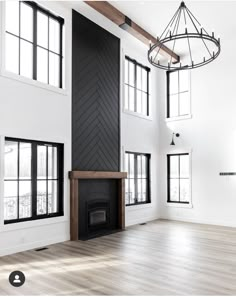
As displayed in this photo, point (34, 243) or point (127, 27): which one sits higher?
point (127, 27)

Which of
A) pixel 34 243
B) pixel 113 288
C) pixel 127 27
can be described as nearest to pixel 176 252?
pixel 113 288

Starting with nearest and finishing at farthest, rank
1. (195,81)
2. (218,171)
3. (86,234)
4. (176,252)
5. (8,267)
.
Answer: (8,267) → (176,252) → (86,234) → (218,171) → (195,81)

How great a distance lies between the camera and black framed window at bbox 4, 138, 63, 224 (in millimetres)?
4895

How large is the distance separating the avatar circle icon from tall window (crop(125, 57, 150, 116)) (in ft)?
16.2

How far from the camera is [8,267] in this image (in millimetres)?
4023

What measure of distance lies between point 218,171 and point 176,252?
3276mm

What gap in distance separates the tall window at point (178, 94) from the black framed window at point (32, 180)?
414 cm

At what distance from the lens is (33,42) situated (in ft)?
17.7

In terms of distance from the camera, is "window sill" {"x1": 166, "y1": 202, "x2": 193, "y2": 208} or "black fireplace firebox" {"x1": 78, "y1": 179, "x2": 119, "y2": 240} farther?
"window sill" {"x1": 166, "y1": 202, "x2": 193, "y2": 208}

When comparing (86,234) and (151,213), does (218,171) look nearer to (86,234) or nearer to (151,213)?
(151,213)

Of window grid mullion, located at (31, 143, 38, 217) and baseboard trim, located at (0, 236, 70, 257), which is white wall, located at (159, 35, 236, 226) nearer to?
baseboard trim, located at (0, 236, 70, 257)

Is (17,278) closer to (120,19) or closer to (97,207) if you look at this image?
(97,207)

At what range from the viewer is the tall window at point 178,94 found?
8.29 m

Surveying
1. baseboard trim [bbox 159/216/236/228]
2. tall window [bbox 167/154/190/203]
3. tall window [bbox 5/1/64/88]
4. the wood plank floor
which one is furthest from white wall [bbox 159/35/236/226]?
tall window [bbox 5/1/64/88]
